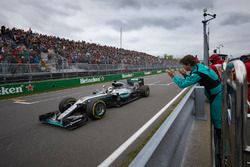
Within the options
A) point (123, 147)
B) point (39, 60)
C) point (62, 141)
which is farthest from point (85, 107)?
point (39, 60)

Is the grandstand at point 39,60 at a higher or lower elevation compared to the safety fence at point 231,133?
higher

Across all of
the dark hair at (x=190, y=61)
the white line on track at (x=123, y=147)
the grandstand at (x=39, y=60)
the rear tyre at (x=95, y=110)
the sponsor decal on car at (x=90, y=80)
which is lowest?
the white line on track at (x=123, y=147)

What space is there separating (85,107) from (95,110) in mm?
360

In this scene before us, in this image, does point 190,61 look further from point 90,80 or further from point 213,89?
point 90,80

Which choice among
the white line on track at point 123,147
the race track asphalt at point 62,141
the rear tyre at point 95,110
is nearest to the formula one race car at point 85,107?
the rear tyre at point 95,110

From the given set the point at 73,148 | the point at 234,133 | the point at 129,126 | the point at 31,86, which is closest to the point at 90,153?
the point at 73,148

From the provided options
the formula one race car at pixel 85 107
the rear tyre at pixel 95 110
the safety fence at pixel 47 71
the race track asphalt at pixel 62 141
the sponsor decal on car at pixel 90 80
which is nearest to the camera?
the race track asphalt at pixel 62 141

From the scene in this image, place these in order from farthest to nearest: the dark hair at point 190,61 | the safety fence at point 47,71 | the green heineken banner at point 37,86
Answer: the safety fence at point 47,71, the green heineken banner at point 37,86, the dark hair at point 190,61

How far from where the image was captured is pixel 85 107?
15.7 feet

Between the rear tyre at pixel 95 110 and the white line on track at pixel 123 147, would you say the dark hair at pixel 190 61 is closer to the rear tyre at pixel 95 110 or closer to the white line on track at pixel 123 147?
the white line on track at pixel 123 147

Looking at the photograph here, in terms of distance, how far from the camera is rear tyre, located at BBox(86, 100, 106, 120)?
4562 mm

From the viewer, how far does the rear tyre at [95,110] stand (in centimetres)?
456

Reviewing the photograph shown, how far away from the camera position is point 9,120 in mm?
4902

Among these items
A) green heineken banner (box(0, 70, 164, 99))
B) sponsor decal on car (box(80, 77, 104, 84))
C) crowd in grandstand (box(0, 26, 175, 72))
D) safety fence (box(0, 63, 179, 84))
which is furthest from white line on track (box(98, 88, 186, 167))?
crowd in grandstand (box(0, 26, 175, 72))
